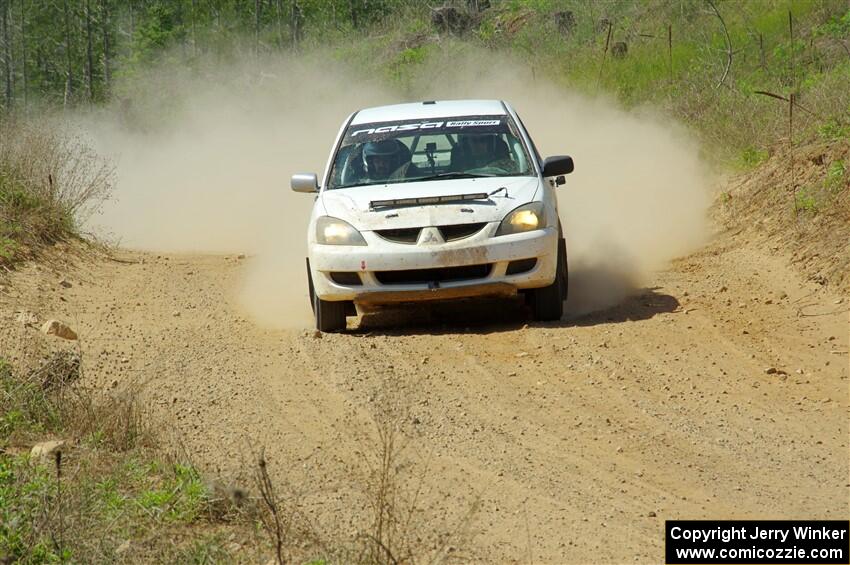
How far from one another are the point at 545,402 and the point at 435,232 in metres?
2.19

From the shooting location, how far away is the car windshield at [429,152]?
1032 cm

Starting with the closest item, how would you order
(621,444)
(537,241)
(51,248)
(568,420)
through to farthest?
(621,444) < (568,420) < (537,241) < (51,248)

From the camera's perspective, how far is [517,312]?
10562 millimetres

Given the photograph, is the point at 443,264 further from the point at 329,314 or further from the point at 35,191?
the point at 35,191

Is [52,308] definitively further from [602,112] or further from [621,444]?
[602,112]

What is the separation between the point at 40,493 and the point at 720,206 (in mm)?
10718

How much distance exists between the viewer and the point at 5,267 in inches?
497

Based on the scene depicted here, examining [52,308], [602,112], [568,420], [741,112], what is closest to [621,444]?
[568,420]

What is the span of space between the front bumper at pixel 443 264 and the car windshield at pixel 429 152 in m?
0.95

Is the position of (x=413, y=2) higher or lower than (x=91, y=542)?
higher

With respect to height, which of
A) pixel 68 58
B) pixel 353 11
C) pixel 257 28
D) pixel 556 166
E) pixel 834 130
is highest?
pixel 353 11

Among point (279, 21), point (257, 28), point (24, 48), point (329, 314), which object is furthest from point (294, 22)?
point (329, 314)

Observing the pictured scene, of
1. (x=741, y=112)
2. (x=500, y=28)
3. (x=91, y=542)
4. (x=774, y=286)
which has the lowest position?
(x=91, y=542)

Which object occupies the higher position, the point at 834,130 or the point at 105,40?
the point at 105,40
